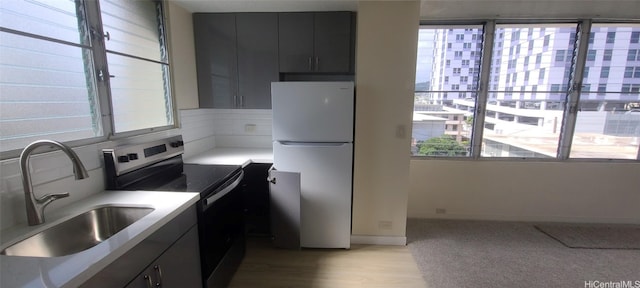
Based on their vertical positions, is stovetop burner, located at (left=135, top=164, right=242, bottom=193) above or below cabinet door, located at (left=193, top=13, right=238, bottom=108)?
below

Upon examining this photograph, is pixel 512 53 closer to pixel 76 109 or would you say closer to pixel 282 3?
pixel 282 3

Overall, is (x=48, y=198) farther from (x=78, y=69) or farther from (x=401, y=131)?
(x=401, y=131)

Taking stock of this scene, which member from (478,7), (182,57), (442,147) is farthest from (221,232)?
(478,7)

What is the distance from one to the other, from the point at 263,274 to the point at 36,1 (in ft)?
6.98

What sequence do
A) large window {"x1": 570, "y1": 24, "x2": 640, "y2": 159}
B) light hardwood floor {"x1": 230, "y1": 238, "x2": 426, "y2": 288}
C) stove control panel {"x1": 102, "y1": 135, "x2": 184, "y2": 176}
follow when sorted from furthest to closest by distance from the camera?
large window {"x1": 570, "y1": 24, "x2": 640, "y2": 159} → light hardwood floor {"x1": 230, "y1": 238, "x2": 426, "y2": 288} → stove control panel {"x1": 102, "y1": 135, "x2": 184, "y2": 176}

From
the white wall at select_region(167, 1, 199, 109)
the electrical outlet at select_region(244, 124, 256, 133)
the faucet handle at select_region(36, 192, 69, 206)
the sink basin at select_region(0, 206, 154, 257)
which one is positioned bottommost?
the sink basin at select_region(0, 206, 154, 257)

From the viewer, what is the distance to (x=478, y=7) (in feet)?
8.39

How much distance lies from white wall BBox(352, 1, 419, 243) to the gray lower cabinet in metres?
1.46

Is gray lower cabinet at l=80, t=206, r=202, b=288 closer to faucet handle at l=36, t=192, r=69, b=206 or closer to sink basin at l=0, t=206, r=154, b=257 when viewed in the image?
sink basin at l=0, t=206, r=154, b=257

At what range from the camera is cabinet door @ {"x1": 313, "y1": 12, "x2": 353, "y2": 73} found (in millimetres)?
2482

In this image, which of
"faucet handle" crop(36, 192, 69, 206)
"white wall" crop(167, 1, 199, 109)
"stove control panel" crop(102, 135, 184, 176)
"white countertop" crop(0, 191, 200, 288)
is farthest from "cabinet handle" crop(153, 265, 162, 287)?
"white wall" crop(167, 1, 199, 109)

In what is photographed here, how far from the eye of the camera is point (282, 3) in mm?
2320

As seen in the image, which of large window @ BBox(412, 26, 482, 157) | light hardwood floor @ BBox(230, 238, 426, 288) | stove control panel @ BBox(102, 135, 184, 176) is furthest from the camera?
large window @ BBox(412, 26, 482, 157)

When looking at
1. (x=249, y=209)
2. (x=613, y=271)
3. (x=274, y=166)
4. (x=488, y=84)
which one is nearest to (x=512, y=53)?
(x=488, y=84)
